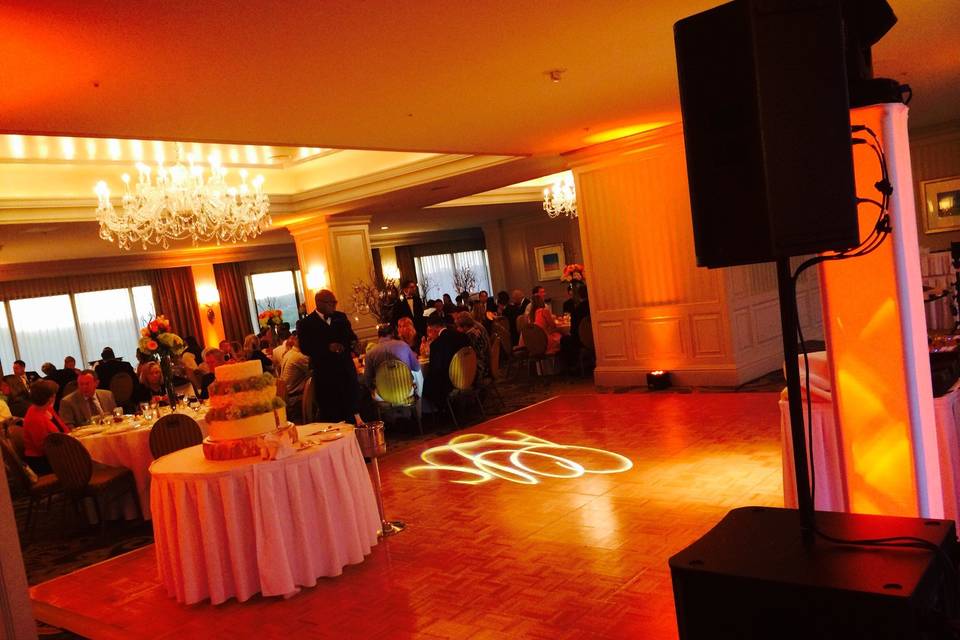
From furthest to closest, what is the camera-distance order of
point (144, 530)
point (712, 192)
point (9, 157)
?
point (9, 157)
point (144, 530)
point (712, 192)

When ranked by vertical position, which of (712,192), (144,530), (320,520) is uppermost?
(712,192)

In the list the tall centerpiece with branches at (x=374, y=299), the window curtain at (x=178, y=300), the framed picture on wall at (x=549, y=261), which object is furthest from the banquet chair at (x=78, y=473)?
the framed picture on wall at (x=549, y=261)

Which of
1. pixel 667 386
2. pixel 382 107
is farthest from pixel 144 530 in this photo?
pixel 667 386

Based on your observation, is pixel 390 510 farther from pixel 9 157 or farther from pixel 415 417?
pixel 9 157

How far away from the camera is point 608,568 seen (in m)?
3.91

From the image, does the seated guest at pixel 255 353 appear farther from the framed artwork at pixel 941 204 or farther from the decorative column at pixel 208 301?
the framed artwork at pixel 941 204

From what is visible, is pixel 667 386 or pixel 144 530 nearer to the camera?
pixel 144 530

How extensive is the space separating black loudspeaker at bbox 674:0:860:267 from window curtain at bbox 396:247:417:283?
1793 centimetres

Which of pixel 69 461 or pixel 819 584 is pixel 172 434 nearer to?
pixel 69 461


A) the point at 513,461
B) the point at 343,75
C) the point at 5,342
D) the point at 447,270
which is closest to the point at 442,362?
the point at 513,461

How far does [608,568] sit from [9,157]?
708 centimetres

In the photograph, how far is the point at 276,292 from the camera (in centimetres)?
1852

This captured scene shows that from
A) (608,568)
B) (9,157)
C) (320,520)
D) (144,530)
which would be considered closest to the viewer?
(608,568)

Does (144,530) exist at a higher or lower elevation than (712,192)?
lower
